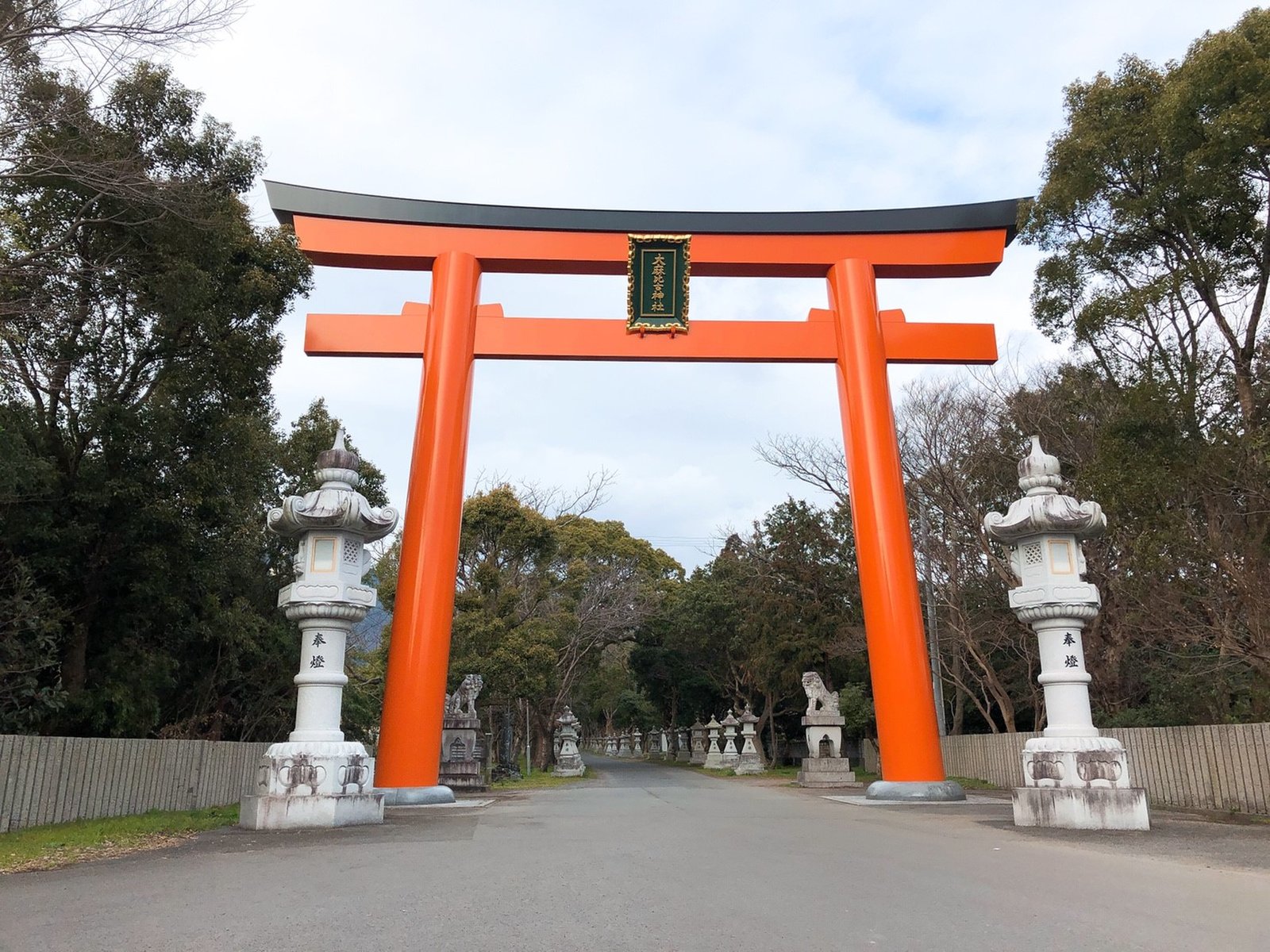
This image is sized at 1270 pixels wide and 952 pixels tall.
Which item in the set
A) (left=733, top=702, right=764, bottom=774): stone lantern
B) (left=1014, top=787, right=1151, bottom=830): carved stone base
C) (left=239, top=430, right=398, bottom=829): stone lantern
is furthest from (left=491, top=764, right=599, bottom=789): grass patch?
(left=1014, top=787, right=1151, bottom=830): carved stone base

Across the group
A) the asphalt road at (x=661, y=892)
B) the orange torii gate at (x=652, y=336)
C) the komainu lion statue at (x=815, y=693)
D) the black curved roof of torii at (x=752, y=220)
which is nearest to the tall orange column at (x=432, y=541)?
the orange torii gate at (x=652, y=336)

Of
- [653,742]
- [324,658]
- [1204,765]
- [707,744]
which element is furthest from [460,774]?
[653,742]

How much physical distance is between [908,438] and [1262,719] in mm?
8157

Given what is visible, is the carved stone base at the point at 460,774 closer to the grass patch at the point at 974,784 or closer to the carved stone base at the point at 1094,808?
the grass patch at the point at 974,784

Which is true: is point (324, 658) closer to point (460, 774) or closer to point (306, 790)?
point (306, 790)

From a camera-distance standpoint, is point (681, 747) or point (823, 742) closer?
point (823, 742)

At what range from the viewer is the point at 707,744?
3294 centimetres

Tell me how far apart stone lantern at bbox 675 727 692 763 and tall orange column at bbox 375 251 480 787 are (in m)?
Result: 27.7

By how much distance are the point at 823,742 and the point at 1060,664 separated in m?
11.2

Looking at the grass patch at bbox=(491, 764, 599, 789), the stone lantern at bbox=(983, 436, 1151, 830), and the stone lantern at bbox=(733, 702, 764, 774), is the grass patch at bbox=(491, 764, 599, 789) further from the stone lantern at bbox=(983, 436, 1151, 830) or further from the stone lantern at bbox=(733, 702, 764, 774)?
the stone lantern at bbox=(983, 436, 1151, 830)

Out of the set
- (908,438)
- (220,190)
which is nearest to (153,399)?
(220,190)

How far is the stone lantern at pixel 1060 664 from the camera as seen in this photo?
756 cm

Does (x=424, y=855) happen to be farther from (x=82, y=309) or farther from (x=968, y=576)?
(x=968, y=576)

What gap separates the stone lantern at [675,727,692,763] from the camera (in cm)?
3756
